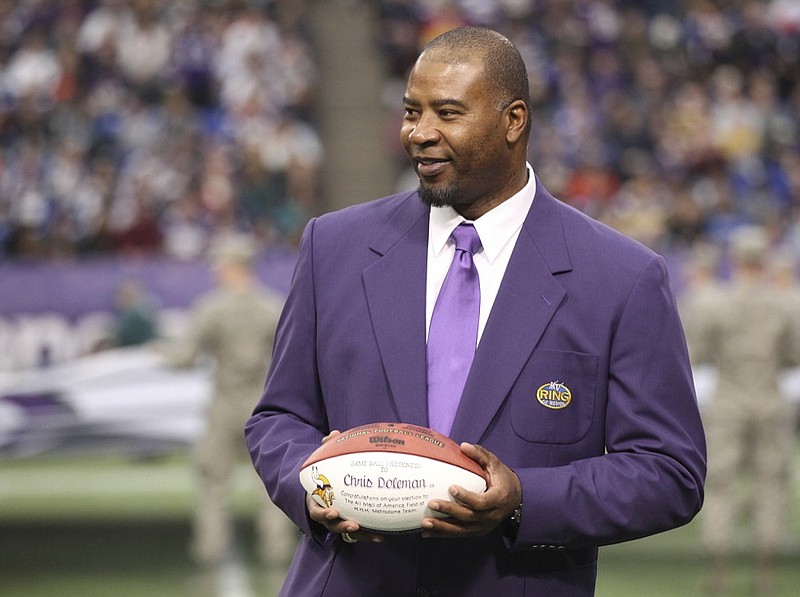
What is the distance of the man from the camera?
279 centimetres

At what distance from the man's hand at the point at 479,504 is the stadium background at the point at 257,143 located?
7757mm

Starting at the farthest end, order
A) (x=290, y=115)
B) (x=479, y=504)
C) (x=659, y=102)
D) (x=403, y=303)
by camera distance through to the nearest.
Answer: (x=659, y=102) < (x=290, y=115) < (x=403, y=303) < (x=479, y=504)

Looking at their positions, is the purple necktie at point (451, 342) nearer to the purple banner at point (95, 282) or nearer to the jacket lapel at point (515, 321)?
the jacket lapel at point (515, 321)

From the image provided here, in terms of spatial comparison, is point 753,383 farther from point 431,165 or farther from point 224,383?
point 431,165

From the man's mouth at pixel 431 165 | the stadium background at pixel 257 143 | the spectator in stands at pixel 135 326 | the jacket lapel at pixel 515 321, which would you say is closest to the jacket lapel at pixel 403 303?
the jacket lapel at pixel 515 321

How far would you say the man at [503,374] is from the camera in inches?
110

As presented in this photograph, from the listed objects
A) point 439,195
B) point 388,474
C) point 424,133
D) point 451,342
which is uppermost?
point 424,133

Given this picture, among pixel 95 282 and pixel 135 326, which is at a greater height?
pixel 95 282

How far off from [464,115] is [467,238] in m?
0.29

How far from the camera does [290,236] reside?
16.7m

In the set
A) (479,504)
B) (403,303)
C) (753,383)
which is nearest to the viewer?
(479,504)

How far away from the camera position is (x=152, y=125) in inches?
691

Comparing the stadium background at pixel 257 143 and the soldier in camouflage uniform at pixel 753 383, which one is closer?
the soldier in camouflage uniform at pixel 753 383

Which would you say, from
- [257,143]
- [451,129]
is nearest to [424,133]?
[451,129]
